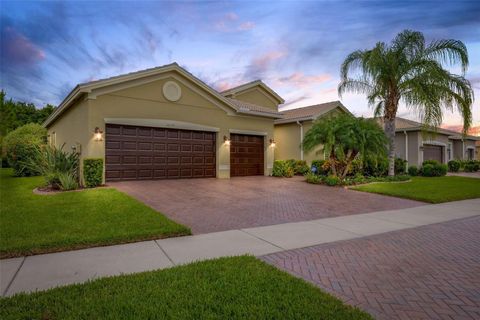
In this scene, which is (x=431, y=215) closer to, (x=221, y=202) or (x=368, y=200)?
(x=368, y=200)

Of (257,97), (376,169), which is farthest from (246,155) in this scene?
(376,169)

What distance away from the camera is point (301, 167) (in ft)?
61.5

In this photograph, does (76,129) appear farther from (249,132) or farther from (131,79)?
(249,132)

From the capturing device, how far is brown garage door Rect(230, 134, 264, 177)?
17.2m

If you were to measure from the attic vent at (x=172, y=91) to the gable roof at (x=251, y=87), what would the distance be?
8115 mm

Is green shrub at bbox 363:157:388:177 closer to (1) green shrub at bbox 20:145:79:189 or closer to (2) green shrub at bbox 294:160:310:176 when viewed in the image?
(2) green shrub at bbox 294:160:310:176

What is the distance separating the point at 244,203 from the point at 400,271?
567 centimetres

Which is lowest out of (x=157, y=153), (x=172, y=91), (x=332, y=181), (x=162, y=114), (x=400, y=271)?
(x=400, y=271)

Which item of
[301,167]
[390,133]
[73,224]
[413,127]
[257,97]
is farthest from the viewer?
[257,97]

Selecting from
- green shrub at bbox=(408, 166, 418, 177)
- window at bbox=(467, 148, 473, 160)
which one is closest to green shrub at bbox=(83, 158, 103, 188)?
green shrub at bbox=(408, 166, 418, 177)

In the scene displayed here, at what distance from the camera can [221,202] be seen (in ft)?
30.3

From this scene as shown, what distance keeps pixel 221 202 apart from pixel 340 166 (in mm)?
8966

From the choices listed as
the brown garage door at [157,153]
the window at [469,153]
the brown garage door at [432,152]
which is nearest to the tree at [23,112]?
the brown garage door at [157,153]

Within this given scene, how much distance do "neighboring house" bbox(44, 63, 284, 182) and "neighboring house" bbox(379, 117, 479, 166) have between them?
554 inches
